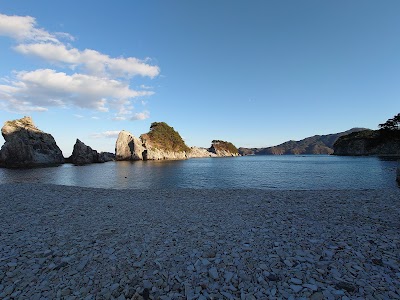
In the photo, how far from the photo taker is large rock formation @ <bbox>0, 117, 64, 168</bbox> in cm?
8781

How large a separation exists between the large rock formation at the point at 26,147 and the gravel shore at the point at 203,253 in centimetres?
9239

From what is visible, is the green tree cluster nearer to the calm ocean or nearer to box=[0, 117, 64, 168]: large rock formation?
box=[0, 117, 64, 168]: large rock formation

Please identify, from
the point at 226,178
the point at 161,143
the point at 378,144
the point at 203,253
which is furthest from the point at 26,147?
the point at 378,144

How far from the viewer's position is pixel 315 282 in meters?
6.28

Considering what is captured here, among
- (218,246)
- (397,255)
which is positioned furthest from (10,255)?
(397,255)

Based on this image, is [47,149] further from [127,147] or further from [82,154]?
[127,147]

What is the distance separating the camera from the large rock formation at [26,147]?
8781cm

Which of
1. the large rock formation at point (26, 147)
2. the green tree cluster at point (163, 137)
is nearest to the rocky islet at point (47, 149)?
the large rock formation at point (26, 147)

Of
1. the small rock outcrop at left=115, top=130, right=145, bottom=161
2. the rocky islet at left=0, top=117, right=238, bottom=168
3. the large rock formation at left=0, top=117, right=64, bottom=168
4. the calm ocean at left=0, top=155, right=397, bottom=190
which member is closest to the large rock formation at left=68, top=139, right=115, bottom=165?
the rocky islet at left=0, top=117, right=238, bottom=168

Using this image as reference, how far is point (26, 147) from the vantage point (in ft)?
300

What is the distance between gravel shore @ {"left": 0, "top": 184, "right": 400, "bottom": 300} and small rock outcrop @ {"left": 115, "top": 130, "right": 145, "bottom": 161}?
447 ft

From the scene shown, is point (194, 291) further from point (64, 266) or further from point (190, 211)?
point (190, 211)

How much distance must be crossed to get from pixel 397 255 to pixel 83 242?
12963mm

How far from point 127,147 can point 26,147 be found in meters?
62.2
